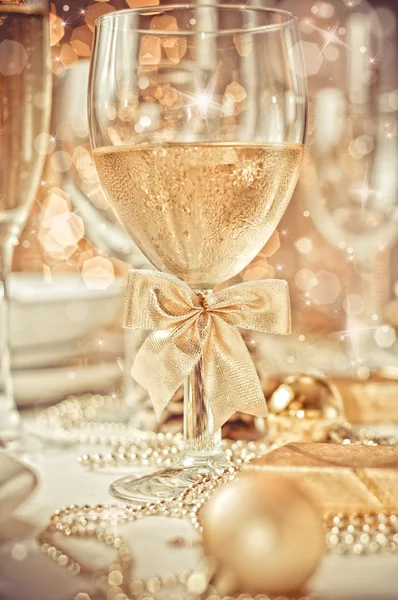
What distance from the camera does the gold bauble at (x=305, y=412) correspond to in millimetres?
649

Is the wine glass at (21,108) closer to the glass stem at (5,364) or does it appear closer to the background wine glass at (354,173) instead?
the glass stem at (5,364)

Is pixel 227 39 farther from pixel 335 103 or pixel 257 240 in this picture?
pixel 335 103

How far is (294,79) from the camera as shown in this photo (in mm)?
532

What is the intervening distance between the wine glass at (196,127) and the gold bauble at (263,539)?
14cm

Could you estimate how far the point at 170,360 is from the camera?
1.77 ft

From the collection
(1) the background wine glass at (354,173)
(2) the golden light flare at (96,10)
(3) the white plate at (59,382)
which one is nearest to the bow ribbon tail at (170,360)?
(3) the white plate at (59,382)

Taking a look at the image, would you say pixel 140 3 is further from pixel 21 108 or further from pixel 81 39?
pixel 21 108

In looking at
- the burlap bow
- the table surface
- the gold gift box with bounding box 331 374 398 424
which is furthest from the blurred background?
the table surface

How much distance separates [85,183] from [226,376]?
242 mm

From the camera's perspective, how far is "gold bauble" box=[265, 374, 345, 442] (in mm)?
649

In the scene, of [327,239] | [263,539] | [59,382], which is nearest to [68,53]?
[327,239]

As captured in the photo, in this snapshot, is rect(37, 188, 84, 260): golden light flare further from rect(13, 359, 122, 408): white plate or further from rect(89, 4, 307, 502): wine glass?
rect(89, 4, 307, 502): wine glass

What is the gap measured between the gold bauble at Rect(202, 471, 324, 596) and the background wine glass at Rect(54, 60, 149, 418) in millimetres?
333

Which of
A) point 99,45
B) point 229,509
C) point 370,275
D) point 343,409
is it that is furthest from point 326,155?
point 229,509
